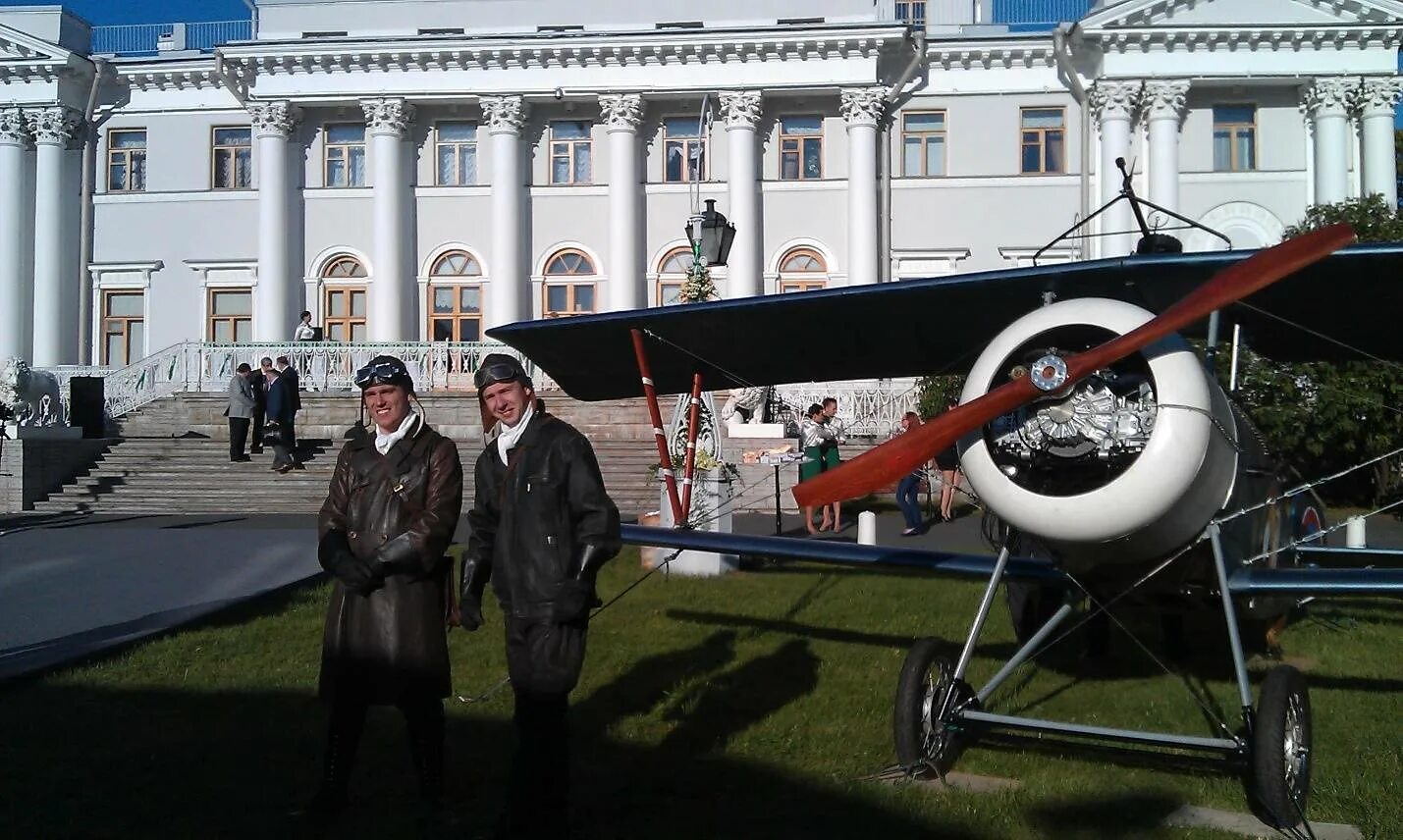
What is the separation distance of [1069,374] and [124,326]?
33734 mm

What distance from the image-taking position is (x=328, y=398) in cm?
2652

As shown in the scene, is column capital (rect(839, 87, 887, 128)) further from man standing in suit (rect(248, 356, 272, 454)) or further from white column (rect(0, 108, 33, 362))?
white column (rect(0, 108, 33, 362))

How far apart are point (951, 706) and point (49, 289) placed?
33393mm

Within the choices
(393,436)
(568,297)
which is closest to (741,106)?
(568,297)

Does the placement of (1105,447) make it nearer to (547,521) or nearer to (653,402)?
(547,521)

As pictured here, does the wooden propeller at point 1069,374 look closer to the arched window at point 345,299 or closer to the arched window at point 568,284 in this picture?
the arched window at point 568,284

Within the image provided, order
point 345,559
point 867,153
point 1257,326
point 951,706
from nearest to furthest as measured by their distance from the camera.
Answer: point 345,559, point 951,706, point 1257,326, point 867,153

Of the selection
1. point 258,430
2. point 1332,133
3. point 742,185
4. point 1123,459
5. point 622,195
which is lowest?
point 1123,459

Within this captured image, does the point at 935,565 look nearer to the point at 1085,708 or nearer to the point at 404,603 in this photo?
the point at 1085,708

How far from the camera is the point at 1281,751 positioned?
487 centimetres

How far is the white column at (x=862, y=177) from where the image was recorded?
30453 mm

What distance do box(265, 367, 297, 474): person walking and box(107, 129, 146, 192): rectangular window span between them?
50.8ft

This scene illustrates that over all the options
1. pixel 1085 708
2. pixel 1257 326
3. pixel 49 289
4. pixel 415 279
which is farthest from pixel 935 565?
pixel 49 289

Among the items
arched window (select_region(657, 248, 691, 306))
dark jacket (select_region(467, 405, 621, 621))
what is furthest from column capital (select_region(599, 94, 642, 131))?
dark jacket (select_region(467, 405, 621, 621))
